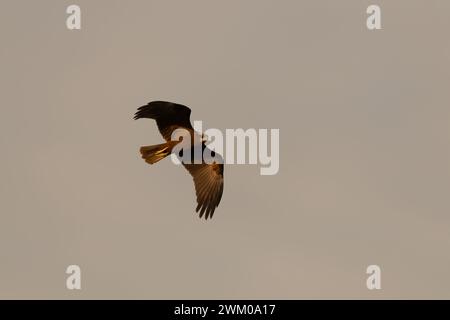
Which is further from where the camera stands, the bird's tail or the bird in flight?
the bird in flight

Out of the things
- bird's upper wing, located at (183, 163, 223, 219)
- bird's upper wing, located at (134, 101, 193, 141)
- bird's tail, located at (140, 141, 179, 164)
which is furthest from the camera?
bird's upper wing, located at (134, 101, 193, 141)

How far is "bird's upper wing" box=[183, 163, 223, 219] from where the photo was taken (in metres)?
25.8

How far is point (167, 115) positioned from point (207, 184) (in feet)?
6.17

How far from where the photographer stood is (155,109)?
2662cm

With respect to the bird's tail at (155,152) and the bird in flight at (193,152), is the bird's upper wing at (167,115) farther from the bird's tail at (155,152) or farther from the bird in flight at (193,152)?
the bird's tail at (155,152)

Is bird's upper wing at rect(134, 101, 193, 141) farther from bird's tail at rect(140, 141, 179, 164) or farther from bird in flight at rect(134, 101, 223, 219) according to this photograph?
bird's tail at rect(140, 141, 179, 164)

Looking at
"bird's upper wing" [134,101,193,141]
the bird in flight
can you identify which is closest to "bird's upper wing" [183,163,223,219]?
the bird in flight

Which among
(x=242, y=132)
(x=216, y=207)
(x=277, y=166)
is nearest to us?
→ (x=216, y=207)

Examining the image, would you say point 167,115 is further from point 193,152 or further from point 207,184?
point 207,184

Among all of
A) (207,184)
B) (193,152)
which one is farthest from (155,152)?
(207,184)
